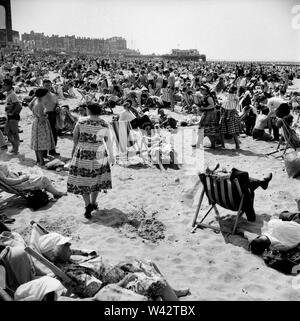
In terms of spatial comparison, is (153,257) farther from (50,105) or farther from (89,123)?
(50,105)

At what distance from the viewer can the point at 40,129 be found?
6.87 meters

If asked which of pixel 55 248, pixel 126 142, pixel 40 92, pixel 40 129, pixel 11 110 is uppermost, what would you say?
pixel 40 92

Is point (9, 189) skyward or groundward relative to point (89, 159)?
groundward

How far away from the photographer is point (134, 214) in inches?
201

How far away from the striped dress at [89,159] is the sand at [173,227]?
0.47 m

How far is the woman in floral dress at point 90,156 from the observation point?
464 cm

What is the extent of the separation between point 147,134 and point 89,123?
3608mm

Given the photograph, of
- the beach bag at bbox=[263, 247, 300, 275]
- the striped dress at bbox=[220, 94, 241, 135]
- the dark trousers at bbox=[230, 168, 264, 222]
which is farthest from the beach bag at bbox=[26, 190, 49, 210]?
the striped dress at bbox=[220, 94, 241, 135]

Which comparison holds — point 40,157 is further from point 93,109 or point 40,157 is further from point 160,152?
point 93,109

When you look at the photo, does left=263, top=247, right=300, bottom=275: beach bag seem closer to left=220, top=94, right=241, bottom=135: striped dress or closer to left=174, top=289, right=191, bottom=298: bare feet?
left=174, top=289, right=191, bottom=298: bare feet

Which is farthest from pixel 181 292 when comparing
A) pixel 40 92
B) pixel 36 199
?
pixel 40 92

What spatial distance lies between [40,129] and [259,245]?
446 centimetres

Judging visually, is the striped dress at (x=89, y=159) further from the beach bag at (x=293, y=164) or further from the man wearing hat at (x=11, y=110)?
the beach bag at (x=293, y=164)

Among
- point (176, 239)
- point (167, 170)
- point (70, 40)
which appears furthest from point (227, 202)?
point (70, 40)
